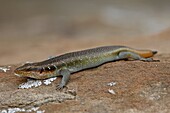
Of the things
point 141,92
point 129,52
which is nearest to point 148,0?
point 129,52

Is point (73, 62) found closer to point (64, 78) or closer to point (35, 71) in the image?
point (64, 78)

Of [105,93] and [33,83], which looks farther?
[33,83]

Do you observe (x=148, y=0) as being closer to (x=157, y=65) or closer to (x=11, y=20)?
(x=11, y=20)

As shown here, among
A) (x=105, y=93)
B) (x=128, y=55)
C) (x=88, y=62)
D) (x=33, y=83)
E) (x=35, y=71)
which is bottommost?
(x=105, y=93)

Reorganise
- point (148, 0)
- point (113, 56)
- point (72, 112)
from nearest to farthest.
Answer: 1. point (72, 112)
2. point (113, 56)
3. point (148, 0)

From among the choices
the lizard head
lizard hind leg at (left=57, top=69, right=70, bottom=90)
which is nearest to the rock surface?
lizard hind leg at (left=57, top=69, right=70, bottom=90)

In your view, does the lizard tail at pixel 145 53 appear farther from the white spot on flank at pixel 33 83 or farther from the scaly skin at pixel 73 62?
the white spot on flank at pixel 33 83

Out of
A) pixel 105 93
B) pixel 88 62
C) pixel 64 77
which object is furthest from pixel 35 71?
pixel 105 93
